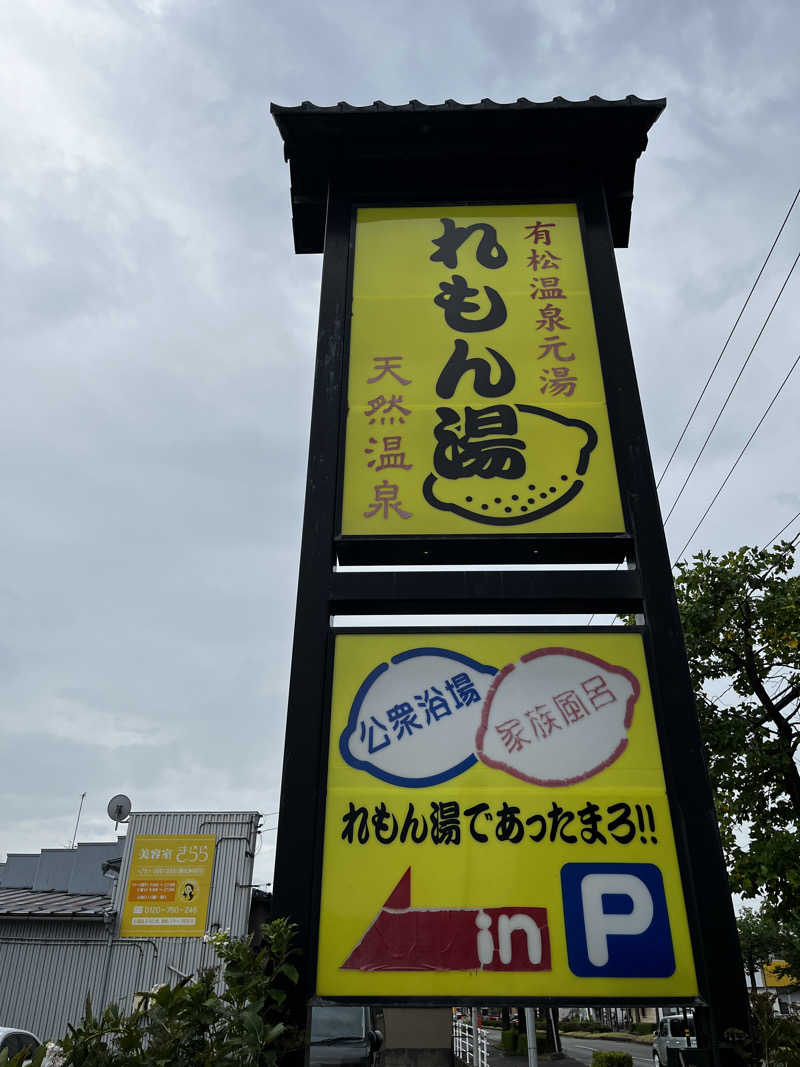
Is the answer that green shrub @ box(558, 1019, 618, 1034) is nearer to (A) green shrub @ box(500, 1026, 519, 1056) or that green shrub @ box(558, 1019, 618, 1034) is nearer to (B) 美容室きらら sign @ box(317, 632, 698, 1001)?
(A) green shrub @ box(500, 1026, 519, 1056)

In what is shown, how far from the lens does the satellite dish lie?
15.8 m

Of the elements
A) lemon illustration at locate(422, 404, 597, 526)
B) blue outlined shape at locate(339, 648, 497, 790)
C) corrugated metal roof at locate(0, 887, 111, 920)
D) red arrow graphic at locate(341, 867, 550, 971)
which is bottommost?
red arrow graphic at locate(341, 867, 550, 971)

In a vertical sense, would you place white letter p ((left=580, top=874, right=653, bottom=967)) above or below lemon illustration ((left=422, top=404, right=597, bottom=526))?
below

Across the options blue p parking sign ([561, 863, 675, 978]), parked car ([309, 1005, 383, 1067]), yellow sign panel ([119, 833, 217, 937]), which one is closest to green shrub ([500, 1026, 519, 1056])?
yellow sign panel ([119, 833, 217, 937])

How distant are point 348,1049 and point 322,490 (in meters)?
7.36

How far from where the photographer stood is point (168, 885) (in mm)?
16641

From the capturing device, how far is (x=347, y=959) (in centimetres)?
359

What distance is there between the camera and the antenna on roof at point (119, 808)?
1577 cm

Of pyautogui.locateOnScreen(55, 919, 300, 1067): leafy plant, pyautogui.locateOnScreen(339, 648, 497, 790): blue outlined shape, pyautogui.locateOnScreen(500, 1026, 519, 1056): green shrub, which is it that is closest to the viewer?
pyautogui.locateOnScreen(55, 919, 300, 1067): leafy plant

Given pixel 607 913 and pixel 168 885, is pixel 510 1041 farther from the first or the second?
pixel 607 913

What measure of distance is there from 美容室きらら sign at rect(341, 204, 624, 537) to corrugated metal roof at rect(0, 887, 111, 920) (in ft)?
49.7

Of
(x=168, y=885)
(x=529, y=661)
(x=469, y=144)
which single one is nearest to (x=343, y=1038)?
(x=529, y=661)

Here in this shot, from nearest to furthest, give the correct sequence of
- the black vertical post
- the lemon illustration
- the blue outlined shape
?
the black vertical post
the blue outlined shape
the lemon illustration

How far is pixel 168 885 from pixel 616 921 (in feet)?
51.1
